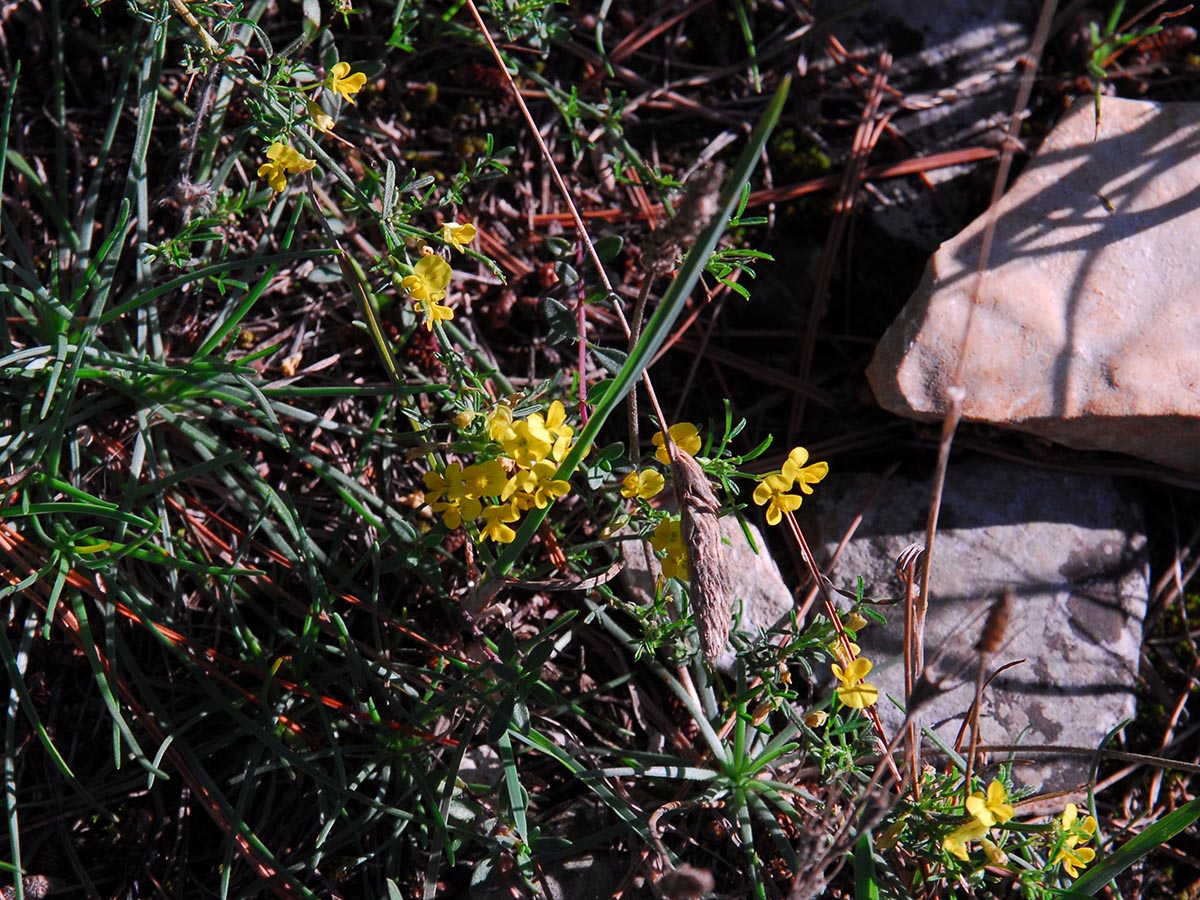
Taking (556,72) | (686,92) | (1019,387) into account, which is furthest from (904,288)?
(556,72)

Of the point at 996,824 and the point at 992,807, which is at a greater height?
the point at 992,807

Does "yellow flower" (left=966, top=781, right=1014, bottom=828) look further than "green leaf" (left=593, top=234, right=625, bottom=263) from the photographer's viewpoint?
No

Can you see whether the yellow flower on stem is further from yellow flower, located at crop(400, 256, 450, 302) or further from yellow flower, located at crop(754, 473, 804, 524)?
yellow flower, located at crop(754, 473, 804, 524)

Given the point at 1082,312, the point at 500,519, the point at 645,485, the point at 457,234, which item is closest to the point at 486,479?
the point at 500,519

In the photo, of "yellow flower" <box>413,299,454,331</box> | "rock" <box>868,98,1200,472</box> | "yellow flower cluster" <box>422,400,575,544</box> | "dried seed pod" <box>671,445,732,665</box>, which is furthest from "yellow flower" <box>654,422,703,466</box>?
"rock" <box>868,98,1200,472</box>

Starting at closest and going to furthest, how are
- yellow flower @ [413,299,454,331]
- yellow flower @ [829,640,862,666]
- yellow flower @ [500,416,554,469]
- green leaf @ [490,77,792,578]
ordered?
green leaf @ [490,77,792,578] → yellow flower @ [500,416,554,469] → yellow flower @ [413,299,454,331] → yellow flower @ [829,640,862,666]

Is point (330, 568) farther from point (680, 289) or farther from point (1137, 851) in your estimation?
point (1137, 851)

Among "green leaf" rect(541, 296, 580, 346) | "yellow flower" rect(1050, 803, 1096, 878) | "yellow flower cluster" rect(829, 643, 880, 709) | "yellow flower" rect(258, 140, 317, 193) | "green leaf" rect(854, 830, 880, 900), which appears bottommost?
"green leaf" rect(854, 830, 880, 900)

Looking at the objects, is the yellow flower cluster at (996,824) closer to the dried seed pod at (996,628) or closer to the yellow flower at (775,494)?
the dried seed pod at (996,628)
